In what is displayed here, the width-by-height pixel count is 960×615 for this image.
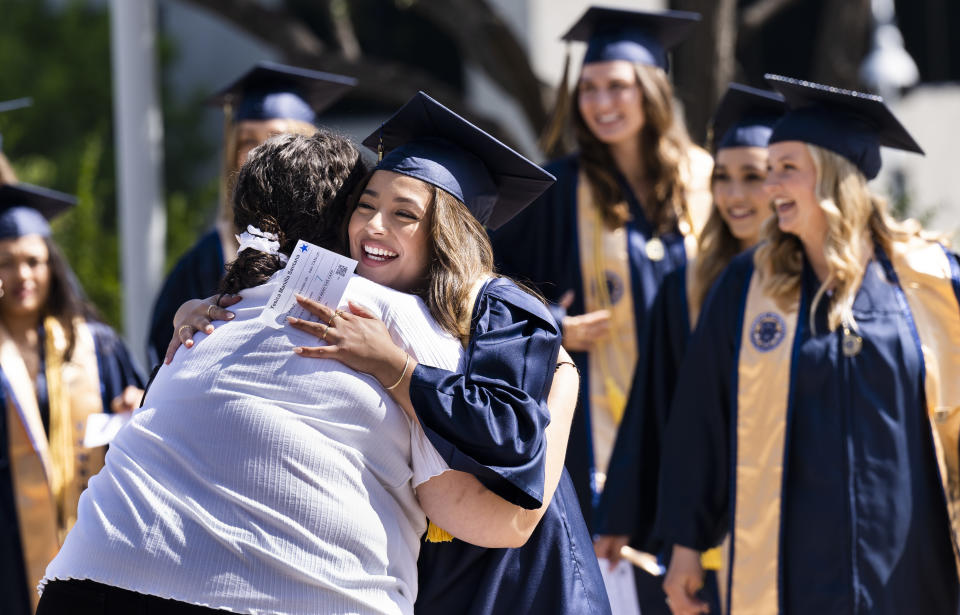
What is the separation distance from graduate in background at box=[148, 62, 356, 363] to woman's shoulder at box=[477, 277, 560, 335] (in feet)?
7.18

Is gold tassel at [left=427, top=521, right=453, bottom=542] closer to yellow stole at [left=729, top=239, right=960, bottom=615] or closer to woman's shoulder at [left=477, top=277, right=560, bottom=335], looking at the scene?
woman's shoulder at [left=477, top=277, right=560, bottom=335]

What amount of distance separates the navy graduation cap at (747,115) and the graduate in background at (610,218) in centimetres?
34

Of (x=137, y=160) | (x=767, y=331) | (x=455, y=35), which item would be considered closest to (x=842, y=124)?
(x=767, y=331)

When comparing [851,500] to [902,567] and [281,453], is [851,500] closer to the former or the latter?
[902,567]

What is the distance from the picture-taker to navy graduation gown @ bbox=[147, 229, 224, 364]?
4.69 m

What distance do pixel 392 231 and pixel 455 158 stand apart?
25 cm

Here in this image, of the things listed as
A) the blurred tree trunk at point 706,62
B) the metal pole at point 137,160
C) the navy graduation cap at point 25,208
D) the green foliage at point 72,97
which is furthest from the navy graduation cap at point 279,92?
the green foliage at point 72,97

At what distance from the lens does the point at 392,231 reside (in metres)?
2.62

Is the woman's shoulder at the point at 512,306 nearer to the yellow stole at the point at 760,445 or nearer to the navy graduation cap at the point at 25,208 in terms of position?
the yellow stole at the point at 760,445

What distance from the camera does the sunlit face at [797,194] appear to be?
11.9ft

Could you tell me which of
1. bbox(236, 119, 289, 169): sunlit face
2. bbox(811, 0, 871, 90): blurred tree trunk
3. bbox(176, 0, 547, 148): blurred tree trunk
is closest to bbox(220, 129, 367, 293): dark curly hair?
bbox(236, 119, 289, 169): sunlit face

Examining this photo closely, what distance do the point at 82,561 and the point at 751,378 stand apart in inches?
80.4

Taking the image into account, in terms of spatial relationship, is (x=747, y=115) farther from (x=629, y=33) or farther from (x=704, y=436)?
(x=704, y=436)

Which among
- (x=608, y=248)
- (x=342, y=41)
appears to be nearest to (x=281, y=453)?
(x=608, y=248)
